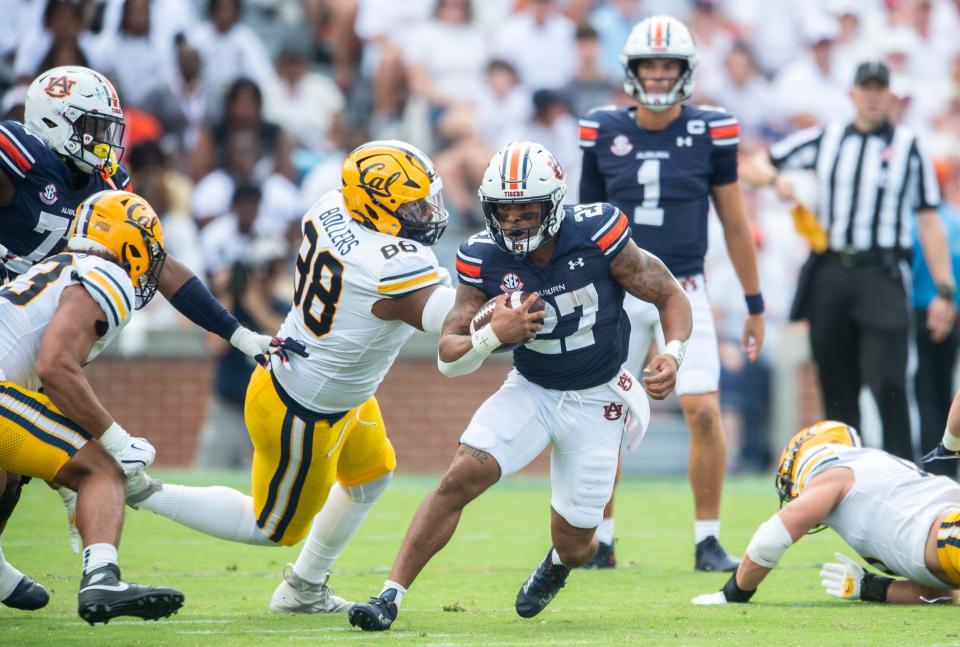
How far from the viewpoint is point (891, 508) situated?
5.54m

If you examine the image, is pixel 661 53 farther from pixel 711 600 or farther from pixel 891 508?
pixel 711 600

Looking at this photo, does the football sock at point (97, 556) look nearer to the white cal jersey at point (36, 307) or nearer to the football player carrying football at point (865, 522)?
the white cal jersey at point (36, 307)

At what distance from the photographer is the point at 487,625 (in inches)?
206

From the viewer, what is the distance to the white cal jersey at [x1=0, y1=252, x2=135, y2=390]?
504 cm

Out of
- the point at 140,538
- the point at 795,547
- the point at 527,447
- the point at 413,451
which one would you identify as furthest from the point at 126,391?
the point at 527,447

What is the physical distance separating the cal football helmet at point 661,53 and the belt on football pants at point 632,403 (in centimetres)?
173

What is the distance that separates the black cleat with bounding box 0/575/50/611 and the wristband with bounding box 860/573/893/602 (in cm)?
323

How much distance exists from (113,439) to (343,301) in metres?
1.05

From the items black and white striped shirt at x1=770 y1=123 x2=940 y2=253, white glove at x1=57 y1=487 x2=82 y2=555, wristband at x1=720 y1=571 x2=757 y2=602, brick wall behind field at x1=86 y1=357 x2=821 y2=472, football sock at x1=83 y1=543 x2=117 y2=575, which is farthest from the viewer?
brick wall behind field at x1=86 y1=357 x2=821 y2=472

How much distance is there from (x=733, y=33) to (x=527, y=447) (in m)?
11.4

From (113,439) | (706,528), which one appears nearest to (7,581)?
(113,439)

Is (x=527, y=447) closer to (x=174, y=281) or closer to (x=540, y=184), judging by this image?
(x=540, y=184)

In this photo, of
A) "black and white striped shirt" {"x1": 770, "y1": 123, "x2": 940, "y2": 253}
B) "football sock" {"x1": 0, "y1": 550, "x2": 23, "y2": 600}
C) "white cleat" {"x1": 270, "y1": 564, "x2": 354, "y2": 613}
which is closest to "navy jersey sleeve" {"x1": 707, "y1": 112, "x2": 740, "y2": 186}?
"black and white striped shirt" {"x1": 770, "y1": 123, "x2": 940, "y2": 253}

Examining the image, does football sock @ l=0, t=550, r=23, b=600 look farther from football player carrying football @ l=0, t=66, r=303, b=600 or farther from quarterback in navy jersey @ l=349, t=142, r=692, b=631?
quarterback in navy jersey @ l=349, t=142, r=692, b=631
